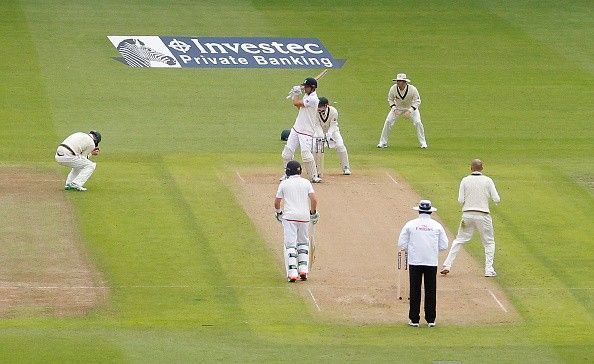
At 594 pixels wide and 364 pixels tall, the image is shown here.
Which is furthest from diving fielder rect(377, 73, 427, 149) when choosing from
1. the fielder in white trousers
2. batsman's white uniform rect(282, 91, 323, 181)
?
the fielder in white trousers

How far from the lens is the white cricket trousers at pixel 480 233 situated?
25484mm

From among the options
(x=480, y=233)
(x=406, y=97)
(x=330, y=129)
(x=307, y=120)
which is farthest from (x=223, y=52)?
(x=480, y=233)

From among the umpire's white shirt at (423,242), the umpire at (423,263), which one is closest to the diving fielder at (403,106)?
the umpire's white shirt at (423,242)

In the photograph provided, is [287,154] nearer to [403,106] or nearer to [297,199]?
[403,106]

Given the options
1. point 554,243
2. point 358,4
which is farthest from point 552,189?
point 358,4

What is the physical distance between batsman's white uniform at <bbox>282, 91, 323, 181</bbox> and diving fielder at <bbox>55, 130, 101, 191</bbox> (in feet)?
12.0

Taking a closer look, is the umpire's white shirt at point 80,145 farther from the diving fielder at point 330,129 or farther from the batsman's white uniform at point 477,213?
the batsman's white uniform at point 477,213

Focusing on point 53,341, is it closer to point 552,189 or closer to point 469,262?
point 469,262

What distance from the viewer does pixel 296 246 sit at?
25.0 meters

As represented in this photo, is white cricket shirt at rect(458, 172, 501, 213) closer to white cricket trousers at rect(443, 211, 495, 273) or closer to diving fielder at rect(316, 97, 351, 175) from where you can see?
white cricket trousers at rect(443, 211, 495, 273)

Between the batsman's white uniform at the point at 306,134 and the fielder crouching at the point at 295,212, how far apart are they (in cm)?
589

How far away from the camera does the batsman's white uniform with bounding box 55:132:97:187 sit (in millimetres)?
30181

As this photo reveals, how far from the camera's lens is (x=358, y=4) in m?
49.4

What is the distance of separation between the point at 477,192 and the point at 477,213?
13.0 inches
